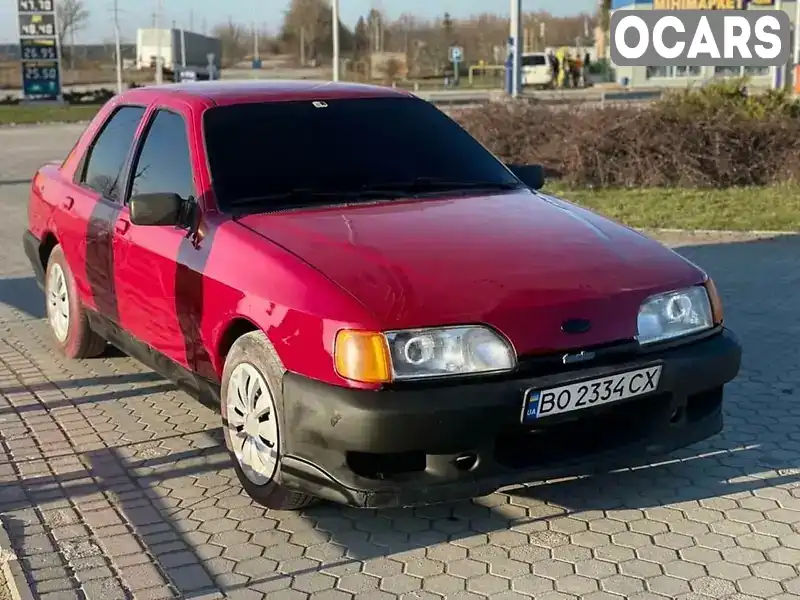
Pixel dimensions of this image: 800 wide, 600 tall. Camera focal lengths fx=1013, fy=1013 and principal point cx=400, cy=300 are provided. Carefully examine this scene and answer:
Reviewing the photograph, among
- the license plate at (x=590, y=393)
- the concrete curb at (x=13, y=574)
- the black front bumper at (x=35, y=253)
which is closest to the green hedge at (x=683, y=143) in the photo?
the black front bumper at (x=35, y=253)

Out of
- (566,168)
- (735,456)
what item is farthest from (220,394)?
(566,168)

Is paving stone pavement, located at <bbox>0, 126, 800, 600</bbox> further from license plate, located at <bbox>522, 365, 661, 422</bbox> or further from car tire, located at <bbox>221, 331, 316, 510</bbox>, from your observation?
license plate, located at <bbox>522, 365, 661, 422</bbox>

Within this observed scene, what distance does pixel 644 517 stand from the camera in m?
4.10

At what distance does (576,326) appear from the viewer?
3.76 meters

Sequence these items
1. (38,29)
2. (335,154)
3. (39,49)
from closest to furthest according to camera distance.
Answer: (335,154) < (38,29) < (39,49)

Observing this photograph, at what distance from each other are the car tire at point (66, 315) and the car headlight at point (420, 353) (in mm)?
3135

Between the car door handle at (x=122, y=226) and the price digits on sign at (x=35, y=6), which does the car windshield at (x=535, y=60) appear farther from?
the car door handle at (x=122, y=226)

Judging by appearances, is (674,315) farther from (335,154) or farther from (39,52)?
Answer: (39,52)

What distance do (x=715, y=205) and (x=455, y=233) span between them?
8.80 metres

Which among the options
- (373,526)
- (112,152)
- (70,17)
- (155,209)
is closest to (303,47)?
(70,17)

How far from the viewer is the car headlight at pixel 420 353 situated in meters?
3.60

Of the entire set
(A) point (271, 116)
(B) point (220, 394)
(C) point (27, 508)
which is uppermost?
(A) point (271, 116)

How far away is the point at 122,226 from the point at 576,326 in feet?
8.58

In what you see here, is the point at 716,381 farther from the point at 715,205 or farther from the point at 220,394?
the point at 715,205
